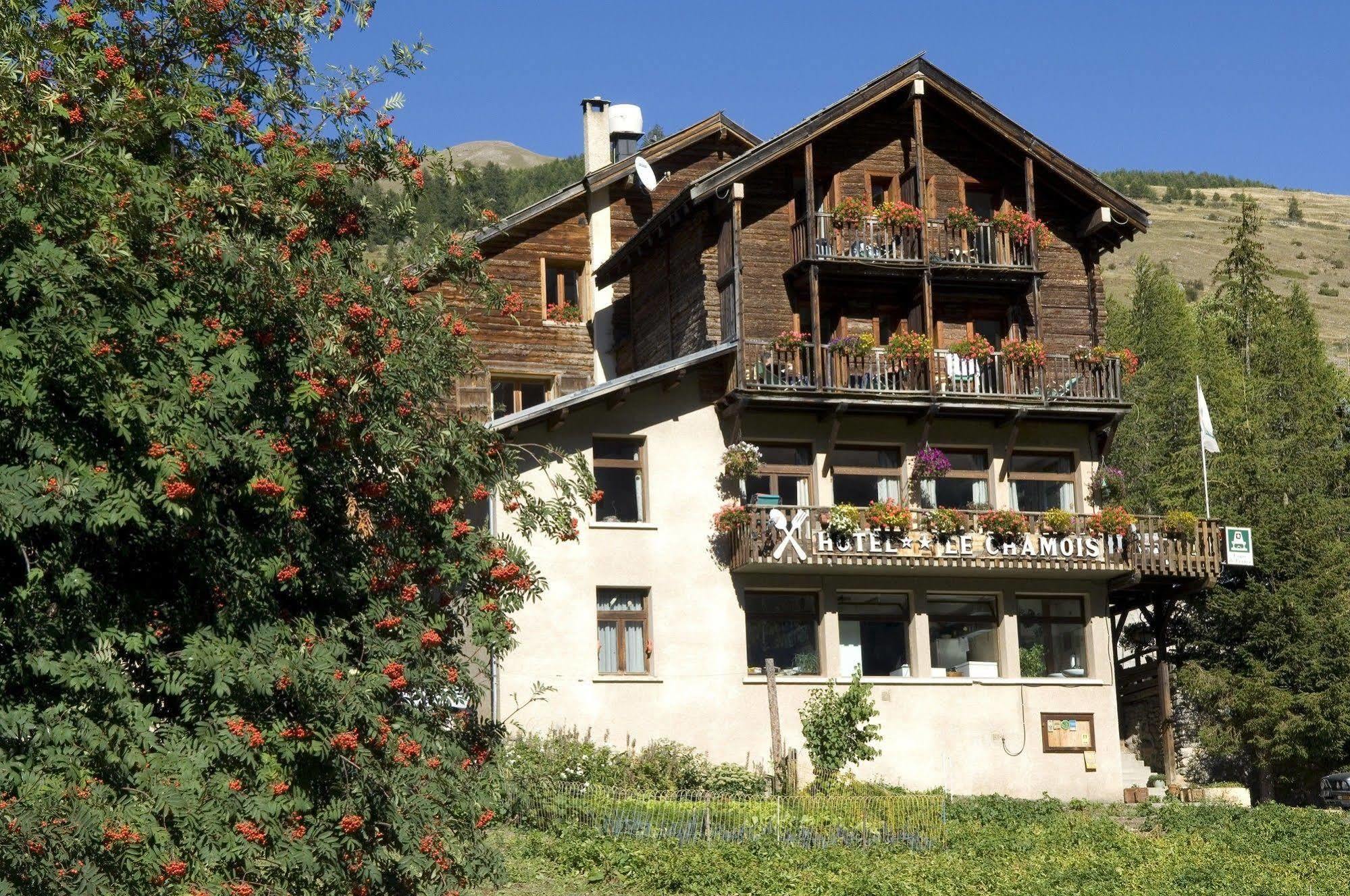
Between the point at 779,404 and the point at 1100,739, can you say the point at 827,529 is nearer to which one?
the point at 779,404

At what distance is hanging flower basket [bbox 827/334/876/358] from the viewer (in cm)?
3503

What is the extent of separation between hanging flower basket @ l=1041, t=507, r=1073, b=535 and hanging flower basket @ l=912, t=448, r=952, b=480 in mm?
2225

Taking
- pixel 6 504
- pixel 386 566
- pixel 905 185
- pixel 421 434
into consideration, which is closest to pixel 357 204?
pixel 421 434

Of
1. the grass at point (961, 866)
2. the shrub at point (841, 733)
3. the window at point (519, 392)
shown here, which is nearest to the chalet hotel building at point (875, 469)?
the shrub at point (841, 733)

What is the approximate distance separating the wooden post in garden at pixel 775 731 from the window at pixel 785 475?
12.7 ft

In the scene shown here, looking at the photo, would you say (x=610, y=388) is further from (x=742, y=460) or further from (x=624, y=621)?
(x=624, y=621)

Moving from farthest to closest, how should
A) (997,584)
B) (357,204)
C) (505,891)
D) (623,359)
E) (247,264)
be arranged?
(623,359)
(997,584)
(505,891)
(357,204)
(247,264)

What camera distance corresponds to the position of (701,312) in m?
36.1

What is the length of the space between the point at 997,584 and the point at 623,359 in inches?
416

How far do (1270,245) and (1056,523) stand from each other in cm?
12716

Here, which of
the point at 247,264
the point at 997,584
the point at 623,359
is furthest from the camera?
the point at 623,359

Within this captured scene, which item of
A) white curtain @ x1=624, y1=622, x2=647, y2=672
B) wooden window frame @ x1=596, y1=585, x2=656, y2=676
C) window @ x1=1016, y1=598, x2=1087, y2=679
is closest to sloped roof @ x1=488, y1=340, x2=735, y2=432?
wooden window frame @ x1=596, y1=585, x2=656, y2=676

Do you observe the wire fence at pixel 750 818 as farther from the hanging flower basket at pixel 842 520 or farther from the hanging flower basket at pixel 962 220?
the hanging flower basket at pixel 962 220

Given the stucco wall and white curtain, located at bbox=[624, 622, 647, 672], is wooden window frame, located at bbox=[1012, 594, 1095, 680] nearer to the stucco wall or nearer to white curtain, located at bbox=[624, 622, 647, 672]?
the stucco wall
